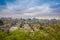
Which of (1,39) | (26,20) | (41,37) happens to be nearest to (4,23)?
(26,20)

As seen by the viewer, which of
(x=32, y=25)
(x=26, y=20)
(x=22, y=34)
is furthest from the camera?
(x=26, y=20)

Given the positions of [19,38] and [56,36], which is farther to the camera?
[56,36]

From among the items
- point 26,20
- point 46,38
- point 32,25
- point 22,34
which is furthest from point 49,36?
point 26,20

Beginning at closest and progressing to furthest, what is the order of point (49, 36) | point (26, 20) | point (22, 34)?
point (22, 34)
point (49, 36)
point (26, 20)

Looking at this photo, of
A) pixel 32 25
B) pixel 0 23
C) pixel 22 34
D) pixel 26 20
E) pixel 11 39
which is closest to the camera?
pixel 11 39

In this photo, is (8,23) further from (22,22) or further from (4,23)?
(22,22)

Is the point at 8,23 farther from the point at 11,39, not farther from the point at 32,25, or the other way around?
the point at 11,39

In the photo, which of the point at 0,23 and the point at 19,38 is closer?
the point at 19,38

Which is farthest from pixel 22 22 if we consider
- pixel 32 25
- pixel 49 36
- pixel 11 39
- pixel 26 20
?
pixel 11 39

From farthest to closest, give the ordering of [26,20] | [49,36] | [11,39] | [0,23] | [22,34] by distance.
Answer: [26,20]
[0,23]
[49,36]
[22,34]
[11,39]
